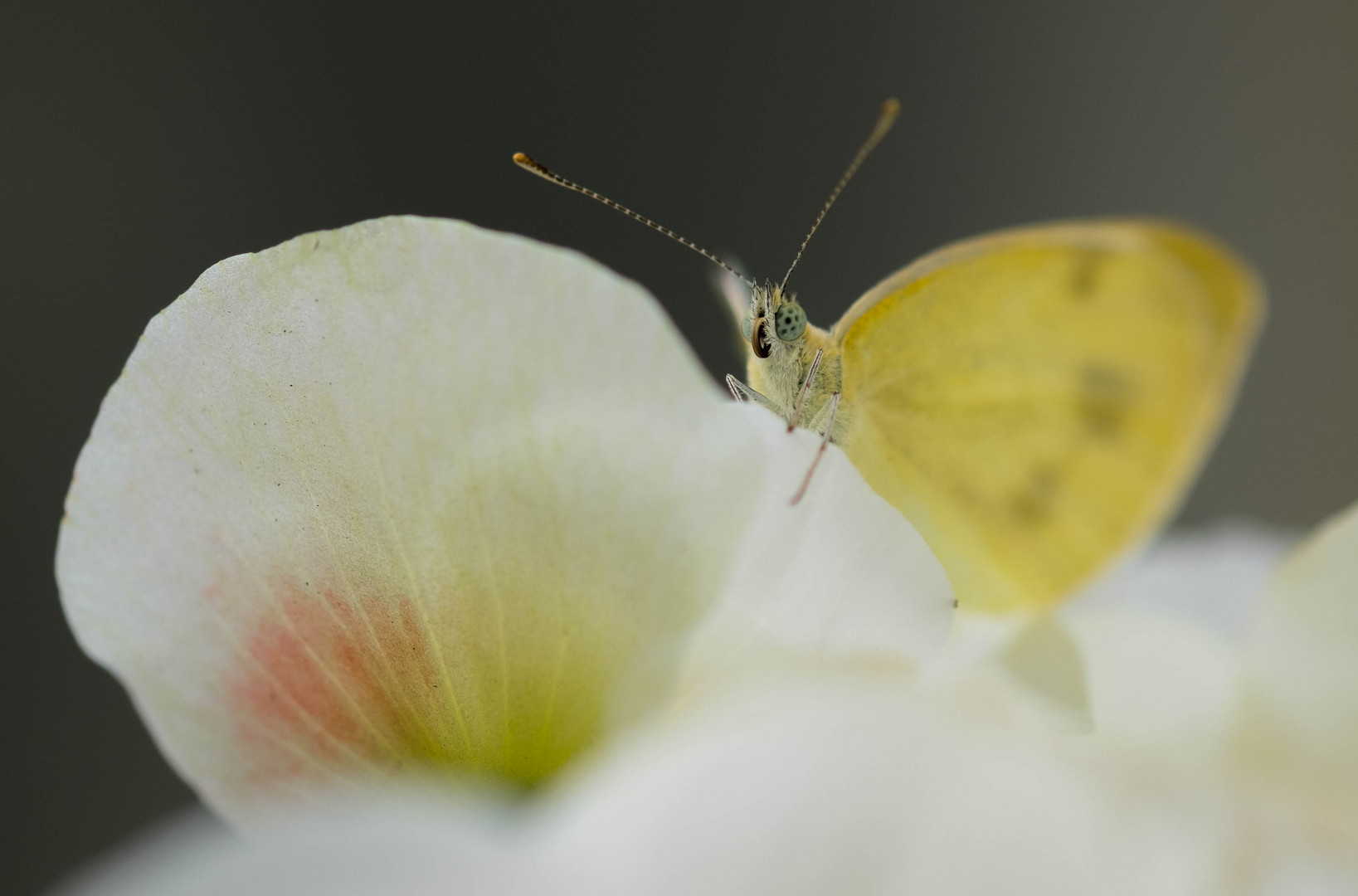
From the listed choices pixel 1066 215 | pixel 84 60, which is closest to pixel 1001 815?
pixel 84 60

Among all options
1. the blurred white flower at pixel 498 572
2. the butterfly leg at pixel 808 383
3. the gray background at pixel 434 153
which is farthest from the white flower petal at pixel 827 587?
the gray background at pixel 434 153

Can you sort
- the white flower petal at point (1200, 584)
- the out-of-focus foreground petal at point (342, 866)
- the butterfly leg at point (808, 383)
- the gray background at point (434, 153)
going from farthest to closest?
1. the gray background at point (434, 153)
2. the butterfly leg at point (808, 383)
3. the white flower petal at point (1200, 584)
4. the out-of-focus foreground petal at point (342, 866)

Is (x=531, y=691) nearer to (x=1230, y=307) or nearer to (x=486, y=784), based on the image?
(x=486, y=784)

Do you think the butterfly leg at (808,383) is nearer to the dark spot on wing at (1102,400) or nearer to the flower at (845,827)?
the dark spot on wing at (1102,400)

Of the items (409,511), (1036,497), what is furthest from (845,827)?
(1036,497)

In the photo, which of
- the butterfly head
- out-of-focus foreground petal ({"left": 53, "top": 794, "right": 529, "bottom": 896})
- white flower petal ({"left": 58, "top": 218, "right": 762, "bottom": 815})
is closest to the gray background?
the butterfly head

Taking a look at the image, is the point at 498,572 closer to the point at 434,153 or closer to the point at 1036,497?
the point at 1036,497
